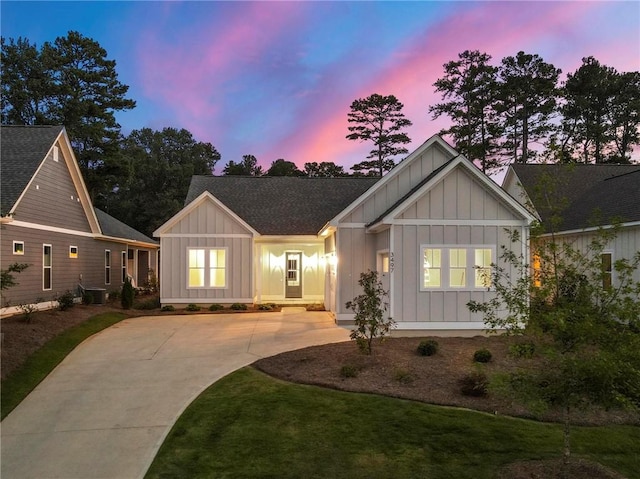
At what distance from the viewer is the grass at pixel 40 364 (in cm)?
716

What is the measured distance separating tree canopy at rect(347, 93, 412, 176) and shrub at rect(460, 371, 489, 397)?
3369 centimetres

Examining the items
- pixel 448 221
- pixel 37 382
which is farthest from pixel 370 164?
pixel 37 382

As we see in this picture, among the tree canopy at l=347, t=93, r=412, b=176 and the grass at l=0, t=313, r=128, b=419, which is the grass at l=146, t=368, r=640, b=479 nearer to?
the grass at l=0, t=313, r=128, b=419

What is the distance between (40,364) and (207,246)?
8.45 metres

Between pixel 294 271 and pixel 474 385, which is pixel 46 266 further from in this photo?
pixel 474 385

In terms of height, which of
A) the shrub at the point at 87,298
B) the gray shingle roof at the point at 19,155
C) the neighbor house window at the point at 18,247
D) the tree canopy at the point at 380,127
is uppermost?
the tree canopy at the point at 380,127

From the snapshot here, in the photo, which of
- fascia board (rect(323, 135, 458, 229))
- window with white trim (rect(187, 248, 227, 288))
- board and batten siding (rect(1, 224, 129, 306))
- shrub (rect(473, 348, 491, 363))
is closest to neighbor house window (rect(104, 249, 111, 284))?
board and batten siding (rect(1, 224, 129, 306))

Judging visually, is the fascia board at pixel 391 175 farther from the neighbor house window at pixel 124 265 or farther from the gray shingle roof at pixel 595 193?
the neighbor house window at pixel 124 265

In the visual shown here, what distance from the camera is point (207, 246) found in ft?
55.0

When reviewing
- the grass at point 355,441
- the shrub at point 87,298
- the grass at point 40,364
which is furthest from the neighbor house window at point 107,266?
the grass at point 355,441

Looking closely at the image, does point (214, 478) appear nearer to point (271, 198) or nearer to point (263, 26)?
point (263, 26)

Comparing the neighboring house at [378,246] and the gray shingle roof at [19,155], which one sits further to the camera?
the gray shingle roof at [19,155]

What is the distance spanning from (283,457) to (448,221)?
26.9 feet

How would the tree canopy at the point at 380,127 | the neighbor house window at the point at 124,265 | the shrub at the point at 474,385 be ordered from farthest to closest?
1. the tree canopy at the point at 380,127
2. the neighbor house window at the point at 124,265
3. the shrub at the point at 474,385
